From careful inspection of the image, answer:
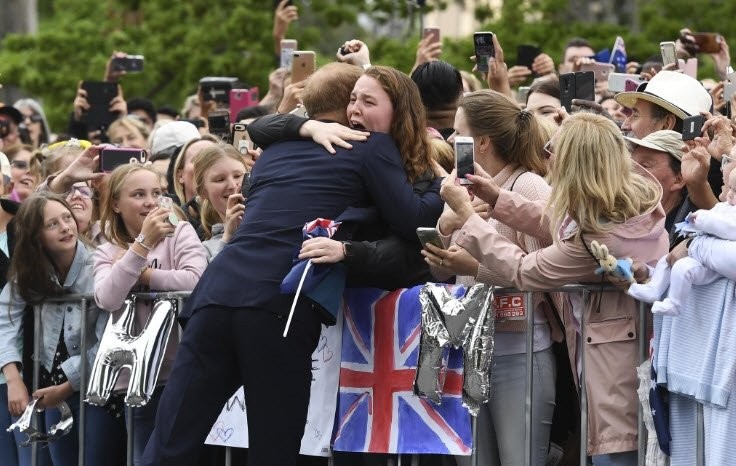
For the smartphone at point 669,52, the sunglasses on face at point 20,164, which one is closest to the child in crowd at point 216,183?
the smartphone at point 669,52

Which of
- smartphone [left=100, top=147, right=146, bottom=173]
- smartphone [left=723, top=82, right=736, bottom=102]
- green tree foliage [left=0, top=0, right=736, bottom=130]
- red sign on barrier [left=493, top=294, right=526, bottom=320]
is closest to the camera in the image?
red sign on barrier [left=493, top=294, right=526, bottom=320]

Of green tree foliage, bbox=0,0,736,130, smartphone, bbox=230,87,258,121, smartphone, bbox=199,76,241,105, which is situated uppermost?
smartphone, bbox=230,87,258,121

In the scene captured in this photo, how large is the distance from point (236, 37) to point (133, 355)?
13041 millimetres

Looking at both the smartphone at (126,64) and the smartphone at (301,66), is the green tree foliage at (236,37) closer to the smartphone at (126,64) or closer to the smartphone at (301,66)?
the smartphone at (126,64)

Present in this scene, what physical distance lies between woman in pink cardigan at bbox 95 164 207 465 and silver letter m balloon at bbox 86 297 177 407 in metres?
0.08

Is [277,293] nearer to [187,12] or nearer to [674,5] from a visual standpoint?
[674,5]

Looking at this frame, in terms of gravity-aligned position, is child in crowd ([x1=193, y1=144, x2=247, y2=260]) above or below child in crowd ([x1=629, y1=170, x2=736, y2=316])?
below

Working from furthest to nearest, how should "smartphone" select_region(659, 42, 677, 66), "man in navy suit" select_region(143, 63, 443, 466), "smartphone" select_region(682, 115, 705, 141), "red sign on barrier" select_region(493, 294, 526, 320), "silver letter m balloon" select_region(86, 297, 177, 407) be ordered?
"smartphone" select_region(659, 42, 677, 66)
"silver letter m balloon" select_region(86, 297, 177, 407)
"red sign on barrier" select_region(493, 294, 526, 320)
"smartphone" select_region(682, 115, 705, 141)
"man in navy suit" select_region(143, 63, 443, 466)

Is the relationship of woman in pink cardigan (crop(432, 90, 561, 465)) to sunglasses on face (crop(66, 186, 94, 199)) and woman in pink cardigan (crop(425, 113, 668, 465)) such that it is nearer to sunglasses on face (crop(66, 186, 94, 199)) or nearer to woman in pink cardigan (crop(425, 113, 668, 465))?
woman in pink cardigan (crop(425, 113, 668, 465))

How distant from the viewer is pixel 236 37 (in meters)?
20.7

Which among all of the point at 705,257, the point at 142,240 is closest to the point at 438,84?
the point at 142,240

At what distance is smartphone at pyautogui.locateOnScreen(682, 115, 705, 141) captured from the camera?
23.6ft

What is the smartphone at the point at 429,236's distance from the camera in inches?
271

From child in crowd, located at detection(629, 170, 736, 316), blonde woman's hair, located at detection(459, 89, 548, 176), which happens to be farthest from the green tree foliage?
child in crowd, located at detection(629, 170, 736, 316)
